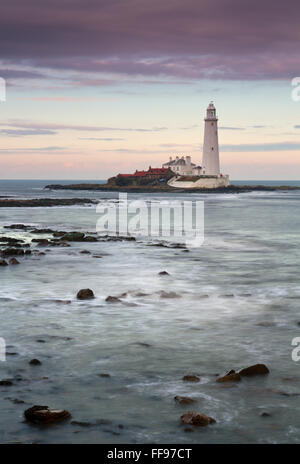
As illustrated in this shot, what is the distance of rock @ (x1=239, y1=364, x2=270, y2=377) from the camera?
916 cm

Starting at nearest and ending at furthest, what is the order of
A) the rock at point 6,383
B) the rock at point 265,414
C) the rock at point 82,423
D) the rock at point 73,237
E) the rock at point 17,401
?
the rock at point 82,423
the rock at point 265,414
the rock at point 17,401
the rock at point 6,383
the rock at point 73,237

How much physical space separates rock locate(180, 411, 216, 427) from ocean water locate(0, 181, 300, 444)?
0.10m

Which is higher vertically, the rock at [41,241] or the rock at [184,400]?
the rock at [41,241]

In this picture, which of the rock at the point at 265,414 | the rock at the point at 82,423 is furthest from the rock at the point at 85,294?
the rock at the point at 265,414

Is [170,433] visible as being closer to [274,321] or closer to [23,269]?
[274,321]

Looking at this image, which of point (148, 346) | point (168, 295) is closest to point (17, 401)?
point (148, 346)

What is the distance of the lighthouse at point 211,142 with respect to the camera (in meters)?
98.2

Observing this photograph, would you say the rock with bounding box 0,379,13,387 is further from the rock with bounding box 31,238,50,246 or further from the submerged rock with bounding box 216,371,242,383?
the rock with bounding box 31,238,50,246

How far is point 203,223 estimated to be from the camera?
4322cm

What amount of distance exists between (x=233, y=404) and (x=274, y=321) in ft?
16.6

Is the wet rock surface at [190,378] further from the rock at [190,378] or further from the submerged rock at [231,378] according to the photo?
the submerged rock at [231,378]

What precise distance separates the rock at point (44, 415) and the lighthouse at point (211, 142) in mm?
93408

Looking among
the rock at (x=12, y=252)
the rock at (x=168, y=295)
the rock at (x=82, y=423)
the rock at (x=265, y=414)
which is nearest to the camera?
the rock at (x=82, y=423)

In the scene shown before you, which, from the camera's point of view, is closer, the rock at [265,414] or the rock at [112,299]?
the rock at [265,414]
